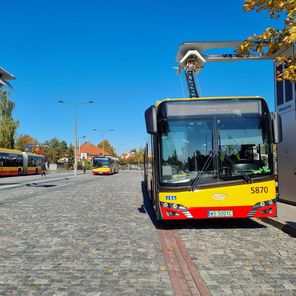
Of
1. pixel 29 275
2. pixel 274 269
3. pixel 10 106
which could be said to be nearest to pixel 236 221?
pixel 274 269

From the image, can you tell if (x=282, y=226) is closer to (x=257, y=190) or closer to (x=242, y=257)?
(x=257, y=190)

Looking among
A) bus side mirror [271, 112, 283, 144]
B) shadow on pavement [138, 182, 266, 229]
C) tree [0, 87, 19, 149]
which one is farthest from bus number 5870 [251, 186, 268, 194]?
tree [0, 87, 19, 149]

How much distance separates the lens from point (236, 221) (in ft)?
34.8

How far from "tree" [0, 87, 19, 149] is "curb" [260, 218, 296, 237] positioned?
184ft

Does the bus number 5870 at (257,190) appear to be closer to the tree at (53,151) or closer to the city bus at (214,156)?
the city bus at (214,156)

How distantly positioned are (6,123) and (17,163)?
50.3ft

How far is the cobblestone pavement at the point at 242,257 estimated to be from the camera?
494 centimetres

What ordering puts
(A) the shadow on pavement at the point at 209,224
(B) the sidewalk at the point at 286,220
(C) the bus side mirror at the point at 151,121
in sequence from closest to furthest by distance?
(B) the sidewalk at the point at 286,220 → (C) the bus side mirror at the point at 151,121 → (A) the shadow on pavement at the point at 209,224

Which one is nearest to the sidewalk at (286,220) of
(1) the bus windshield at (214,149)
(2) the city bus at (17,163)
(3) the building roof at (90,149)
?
(1) the bus windshield at (214,149)

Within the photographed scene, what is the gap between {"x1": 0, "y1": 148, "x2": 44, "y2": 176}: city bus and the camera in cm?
4375

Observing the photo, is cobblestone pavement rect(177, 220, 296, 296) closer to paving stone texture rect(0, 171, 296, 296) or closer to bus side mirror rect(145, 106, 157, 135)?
paving stone texture rect(0, 171, 296, 296)

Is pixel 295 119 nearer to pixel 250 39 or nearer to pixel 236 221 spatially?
pixel 236 221

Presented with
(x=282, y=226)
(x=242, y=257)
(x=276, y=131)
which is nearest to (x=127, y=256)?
(x=242, y=257)

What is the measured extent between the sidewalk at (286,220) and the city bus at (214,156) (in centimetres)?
45
